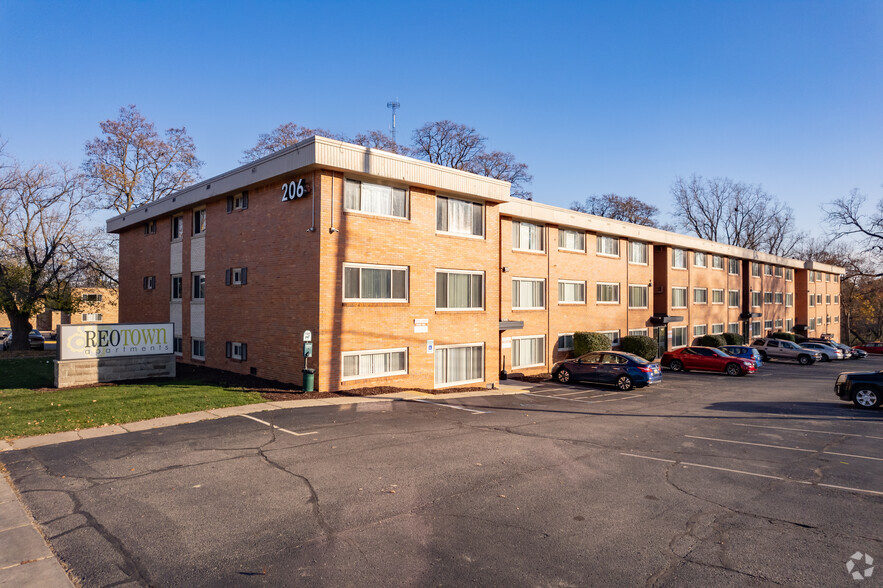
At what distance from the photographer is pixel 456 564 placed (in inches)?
222

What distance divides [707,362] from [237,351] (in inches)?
1013

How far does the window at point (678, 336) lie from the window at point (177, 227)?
3330 centimetres

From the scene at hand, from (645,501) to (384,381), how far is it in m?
12.3

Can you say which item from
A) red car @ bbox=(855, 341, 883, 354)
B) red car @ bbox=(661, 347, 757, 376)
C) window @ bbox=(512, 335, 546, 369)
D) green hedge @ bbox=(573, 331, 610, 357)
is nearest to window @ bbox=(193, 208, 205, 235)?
window @ bbox=(512, 335, 546, 369)

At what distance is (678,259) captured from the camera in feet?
130

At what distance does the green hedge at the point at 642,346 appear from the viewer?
3250cm

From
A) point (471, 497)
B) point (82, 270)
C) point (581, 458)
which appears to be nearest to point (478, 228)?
point (581, 458)

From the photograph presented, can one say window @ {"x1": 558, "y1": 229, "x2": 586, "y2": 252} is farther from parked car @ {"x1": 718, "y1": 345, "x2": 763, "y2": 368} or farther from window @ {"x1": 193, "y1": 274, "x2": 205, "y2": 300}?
window @ {"x1": 193, "y1": 274, "x2": 205, "y2": 300}

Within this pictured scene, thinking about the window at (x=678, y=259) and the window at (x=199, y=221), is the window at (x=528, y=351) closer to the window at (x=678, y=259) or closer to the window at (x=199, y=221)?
the window at (x=199, y=221)

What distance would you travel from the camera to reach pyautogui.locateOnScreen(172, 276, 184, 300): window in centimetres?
2595

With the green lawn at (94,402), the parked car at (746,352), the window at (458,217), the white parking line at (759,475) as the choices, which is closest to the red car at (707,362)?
the parked car at (746,352)

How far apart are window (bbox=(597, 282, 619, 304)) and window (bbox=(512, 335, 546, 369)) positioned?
20.5 feet

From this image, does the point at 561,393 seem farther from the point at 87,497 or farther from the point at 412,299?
the point at 87,497

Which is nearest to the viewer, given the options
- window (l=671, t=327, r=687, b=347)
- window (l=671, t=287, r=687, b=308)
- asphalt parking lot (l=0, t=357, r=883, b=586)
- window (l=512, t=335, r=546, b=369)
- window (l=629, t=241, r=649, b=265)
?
asphalt parking lot (l=0, t=357, r=883, b=586)
